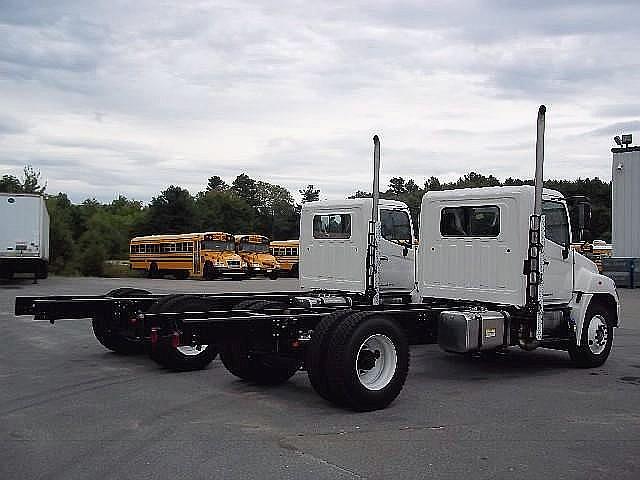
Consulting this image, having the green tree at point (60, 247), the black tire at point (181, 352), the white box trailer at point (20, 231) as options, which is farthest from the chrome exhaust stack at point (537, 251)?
the green tree at point (60, 247)

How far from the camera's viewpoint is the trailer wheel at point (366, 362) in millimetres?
8094

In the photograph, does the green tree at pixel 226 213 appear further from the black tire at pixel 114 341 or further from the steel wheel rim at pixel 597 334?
the steel wheel rim at pixel 597 334

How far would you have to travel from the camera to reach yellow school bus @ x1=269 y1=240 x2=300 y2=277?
4778cm

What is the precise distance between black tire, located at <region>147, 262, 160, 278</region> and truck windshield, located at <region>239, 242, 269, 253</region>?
5.87 metres

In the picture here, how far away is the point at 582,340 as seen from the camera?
11.2 m

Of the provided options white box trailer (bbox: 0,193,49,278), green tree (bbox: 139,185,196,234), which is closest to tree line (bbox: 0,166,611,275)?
green tree (bbox: 139,185,196,234)

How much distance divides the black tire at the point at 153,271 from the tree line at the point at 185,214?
308 cm

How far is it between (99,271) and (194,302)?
38369 mm

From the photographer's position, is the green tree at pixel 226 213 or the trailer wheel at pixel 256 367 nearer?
the trailer wheel at pixel 256 367

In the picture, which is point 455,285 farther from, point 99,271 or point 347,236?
point 99,271

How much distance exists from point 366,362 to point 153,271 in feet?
128

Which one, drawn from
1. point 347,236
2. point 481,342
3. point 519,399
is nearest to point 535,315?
point 481,342

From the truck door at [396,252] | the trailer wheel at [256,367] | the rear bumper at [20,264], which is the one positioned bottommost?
the trailer wheel at [256,367]

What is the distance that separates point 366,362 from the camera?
8.52 meters
